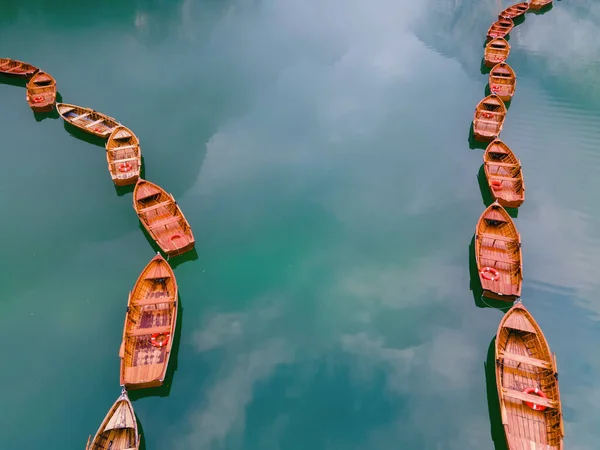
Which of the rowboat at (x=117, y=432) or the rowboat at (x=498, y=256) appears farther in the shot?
the rowboat at (x=498, y=256)

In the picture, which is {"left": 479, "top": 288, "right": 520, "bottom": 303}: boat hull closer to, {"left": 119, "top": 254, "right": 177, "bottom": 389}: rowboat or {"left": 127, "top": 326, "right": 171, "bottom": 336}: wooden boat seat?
{"left": 119, "top": 254, "right": 177, "bottom": 389}: rowboat

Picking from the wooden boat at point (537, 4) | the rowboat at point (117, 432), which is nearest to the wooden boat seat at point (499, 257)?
the rowboat at point (117, 432)

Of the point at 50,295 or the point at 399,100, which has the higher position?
the point at 399,100

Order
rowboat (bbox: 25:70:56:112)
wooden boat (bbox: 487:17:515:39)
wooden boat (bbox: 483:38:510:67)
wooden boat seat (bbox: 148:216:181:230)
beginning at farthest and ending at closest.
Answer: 1. wooden boat (bbox: 487:17:515:39)
2. wooden boat (bbox: 483:38:510:67)
3. rowboat (bbox: 25:70:56:112)
4. wooden boat seat (bbox: 148:216:181:230)

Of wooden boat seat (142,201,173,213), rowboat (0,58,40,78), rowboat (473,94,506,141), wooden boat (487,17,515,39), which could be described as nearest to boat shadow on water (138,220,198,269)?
wooden boat seat (142,201,173,213)

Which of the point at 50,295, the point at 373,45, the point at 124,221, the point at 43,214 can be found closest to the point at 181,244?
the point at 124,221

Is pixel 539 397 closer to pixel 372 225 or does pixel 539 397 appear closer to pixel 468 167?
pixel 372 225

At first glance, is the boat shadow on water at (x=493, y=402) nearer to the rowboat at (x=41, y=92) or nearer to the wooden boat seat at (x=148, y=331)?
the wooden boat seat at (x=148, y=331)
